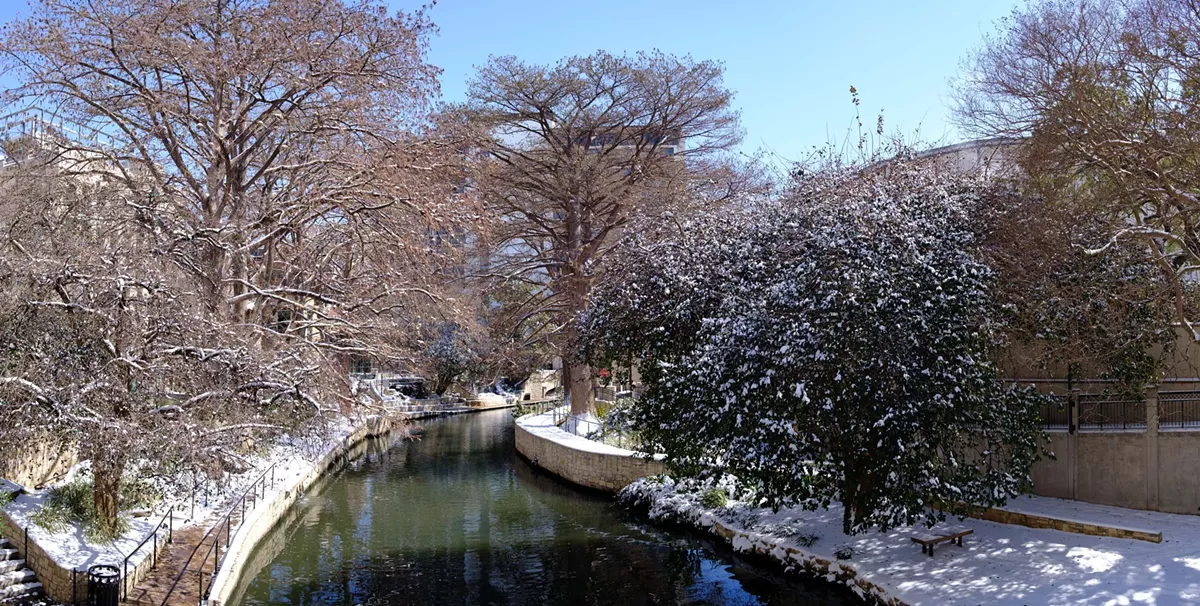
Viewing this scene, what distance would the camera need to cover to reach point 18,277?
12.3m

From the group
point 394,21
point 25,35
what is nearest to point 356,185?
point 394,21

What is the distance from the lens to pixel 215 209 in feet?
59.2

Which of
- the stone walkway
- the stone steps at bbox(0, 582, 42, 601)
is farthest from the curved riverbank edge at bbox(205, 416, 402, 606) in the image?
the stone steps at bbox(0, 582, 42, 601)

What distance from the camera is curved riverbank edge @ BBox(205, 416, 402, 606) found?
12555mm

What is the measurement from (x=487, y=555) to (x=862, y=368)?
7726mm

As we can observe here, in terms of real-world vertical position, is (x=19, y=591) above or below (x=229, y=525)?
below

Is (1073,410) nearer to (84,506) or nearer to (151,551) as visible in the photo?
(151,551)

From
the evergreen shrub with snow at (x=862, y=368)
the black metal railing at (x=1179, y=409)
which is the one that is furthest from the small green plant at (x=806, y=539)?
the black metal railing at (x=1179, y=409)

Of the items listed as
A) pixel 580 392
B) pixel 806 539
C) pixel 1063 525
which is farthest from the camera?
pixel 580 392

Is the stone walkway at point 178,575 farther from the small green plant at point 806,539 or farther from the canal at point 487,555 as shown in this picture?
the small green plant at point 806,539

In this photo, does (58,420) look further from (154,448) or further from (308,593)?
(308,593)

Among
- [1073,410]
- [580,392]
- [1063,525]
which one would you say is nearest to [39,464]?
[580,392]

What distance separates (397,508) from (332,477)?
5.63 m

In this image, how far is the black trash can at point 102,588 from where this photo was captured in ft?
33.6
